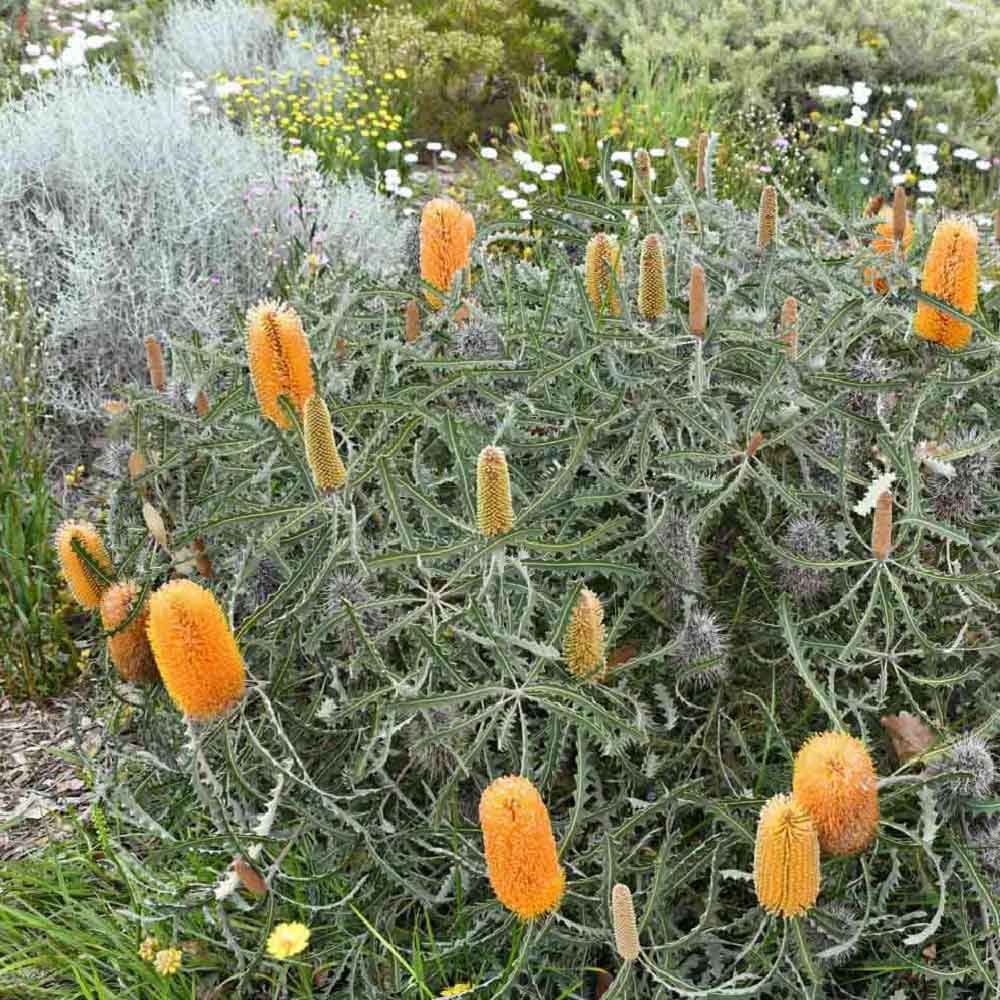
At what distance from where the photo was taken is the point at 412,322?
7.34 ft

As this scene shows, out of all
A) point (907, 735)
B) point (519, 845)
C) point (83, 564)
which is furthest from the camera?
point (83, 564)

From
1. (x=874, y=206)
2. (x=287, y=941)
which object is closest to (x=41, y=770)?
(x=287, y=941)

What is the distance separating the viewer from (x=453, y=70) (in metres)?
7.60

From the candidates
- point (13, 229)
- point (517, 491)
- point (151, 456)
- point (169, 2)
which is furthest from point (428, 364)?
point (169, 2)

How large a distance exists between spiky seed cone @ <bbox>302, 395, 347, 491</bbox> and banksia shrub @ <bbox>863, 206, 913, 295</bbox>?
1126 mm

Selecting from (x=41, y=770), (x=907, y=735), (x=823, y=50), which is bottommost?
(x=41, y=770)

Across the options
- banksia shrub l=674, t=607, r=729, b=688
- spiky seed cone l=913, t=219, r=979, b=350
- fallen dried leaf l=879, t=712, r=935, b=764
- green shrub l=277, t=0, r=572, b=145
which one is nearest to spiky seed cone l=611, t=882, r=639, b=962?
banksia shrub l=674, t=607, r=729, b=688

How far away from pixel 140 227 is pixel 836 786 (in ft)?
12.8

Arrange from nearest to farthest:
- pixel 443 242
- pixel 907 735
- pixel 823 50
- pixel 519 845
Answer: pixel 519 845 < pixel 907 735 < pixel 443 242 < pixel 823 50

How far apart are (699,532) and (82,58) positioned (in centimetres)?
604

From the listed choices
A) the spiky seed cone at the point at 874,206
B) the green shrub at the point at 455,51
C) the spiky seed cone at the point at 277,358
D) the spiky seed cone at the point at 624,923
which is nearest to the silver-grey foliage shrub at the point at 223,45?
the green shrub at the point at 455,51

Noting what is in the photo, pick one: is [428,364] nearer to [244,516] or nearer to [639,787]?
[244,516]

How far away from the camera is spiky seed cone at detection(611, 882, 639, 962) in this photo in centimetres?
145

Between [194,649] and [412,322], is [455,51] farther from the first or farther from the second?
[194,649]
